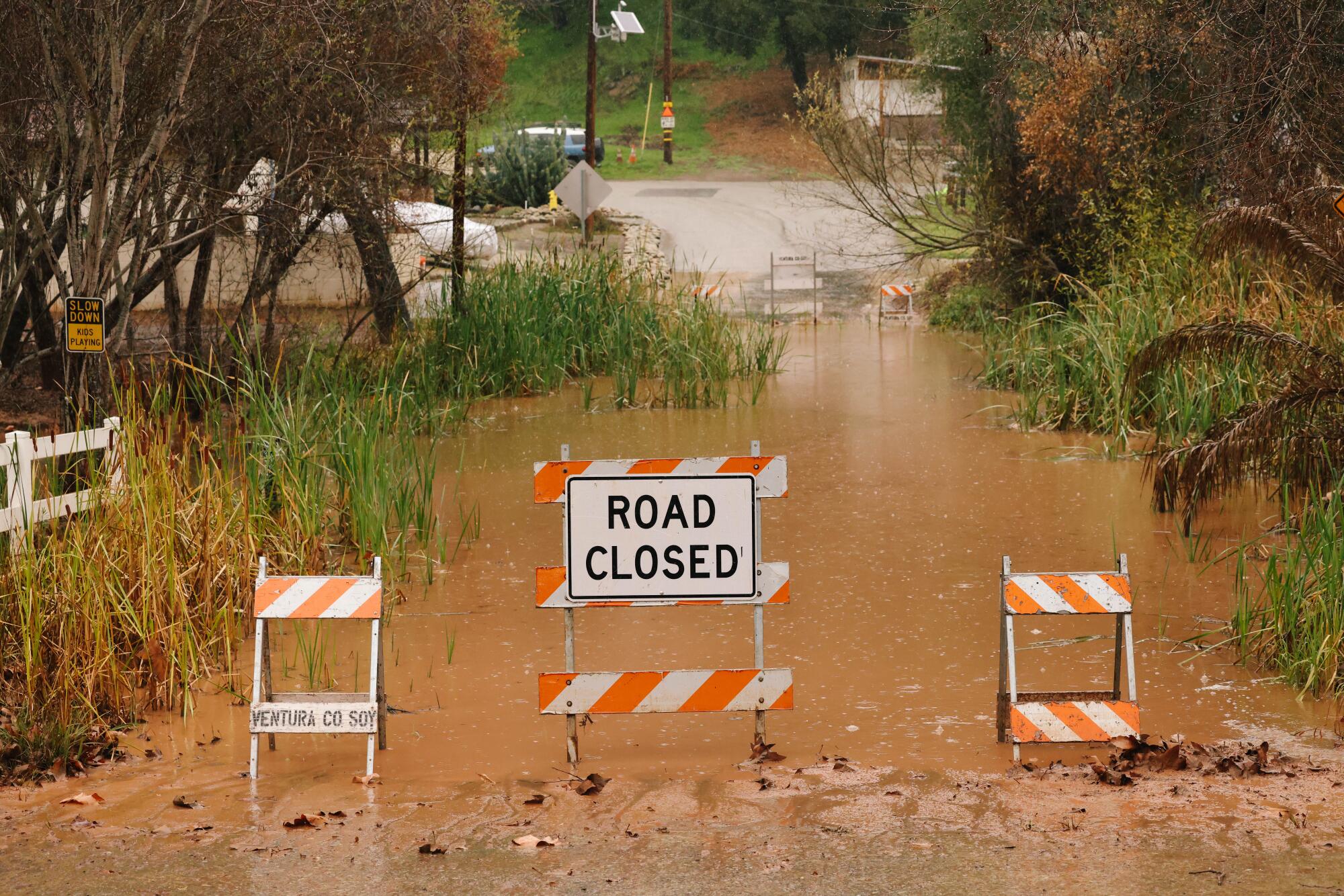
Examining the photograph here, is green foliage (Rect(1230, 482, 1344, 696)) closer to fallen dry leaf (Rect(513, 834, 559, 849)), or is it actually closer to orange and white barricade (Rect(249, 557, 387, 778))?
fallen dry leaf (Rect(513, 834, 559, 849))

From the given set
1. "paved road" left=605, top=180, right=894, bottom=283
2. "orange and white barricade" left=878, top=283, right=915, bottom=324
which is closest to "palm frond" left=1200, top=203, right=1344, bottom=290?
"paved road" left=605, top=180, right=894, bottom=283

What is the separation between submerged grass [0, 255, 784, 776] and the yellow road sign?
1.26 ft

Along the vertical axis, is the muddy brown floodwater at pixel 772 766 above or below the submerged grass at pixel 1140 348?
below

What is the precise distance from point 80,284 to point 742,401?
8872 mm

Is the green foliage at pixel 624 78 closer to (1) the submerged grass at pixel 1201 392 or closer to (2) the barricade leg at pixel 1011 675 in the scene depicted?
(1) the submerged grass at pixel 1201 392

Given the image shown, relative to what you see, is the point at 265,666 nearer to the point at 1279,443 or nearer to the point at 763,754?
the point at 763,754

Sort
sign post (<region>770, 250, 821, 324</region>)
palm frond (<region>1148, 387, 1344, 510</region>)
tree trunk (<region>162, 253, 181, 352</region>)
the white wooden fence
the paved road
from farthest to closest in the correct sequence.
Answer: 1. the paved road
2. sign post (<region>770, 250, 821, 324</region>)
3. tree trunk (<region>162, 253, 181, 352</region>)
4. palm frond (<region>1148, 387, 1344, 510</region>)
5. the white wooden fence

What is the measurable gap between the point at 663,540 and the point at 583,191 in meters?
18.3

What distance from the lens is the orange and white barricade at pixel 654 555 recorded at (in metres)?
6.11

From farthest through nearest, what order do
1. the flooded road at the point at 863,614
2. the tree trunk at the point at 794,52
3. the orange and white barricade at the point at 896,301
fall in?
the tree trunk at the point at 794,52, the orange and white barricade at the point at 896,301, the flooded road at the point at 863,614

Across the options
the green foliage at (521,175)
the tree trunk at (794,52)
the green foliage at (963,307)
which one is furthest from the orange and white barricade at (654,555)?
the tree trunk at (794,52)

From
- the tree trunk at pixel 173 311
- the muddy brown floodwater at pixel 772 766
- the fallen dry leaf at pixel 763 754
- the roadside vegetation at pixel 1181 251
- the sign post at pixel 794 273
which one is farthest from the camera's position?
the sign post at pixel 794 273

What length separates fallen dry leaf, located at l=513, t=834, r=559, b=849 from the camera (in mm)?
5234

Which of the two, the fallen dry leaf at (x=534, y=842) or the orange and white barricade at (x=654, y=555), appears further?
the orange and white barricade at (x=654, y=555)
